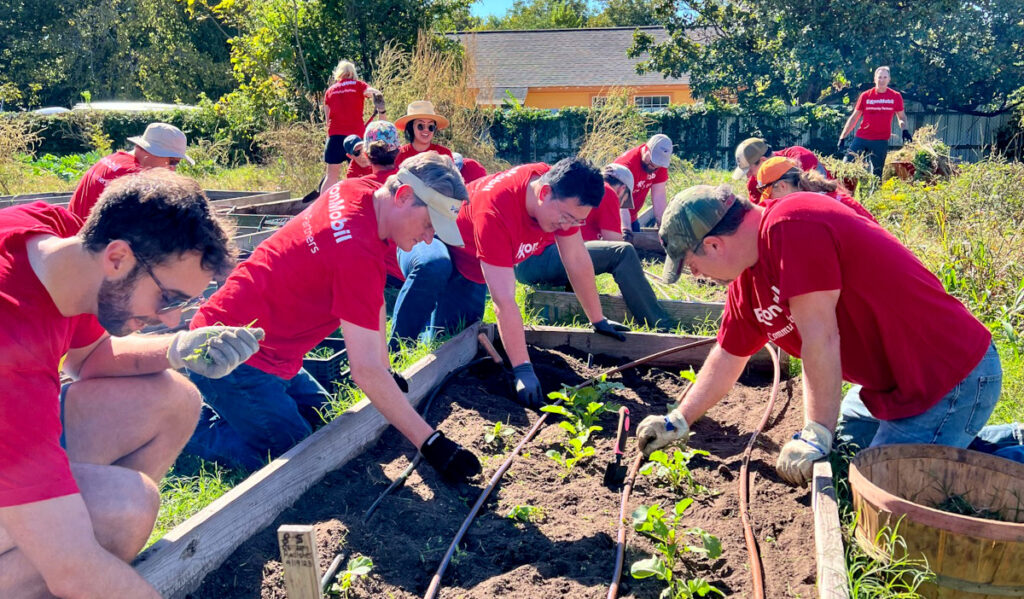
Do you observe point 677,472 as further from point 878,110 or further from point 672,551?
point 878,110

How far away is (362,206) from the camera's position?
3.36 m

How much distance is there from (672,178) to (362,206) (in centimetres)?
1066

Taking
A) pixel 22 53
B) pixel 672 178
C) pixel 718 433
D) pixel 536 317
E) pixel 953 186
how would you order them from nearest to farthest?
1. pixel 718 433
2. pixel 536 317
3. pixel 953 186
4. pixel 672 178
5. pixel 22 53

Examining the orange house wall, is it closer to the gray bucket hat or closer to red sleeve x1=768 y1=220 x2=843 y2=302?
the gray bucket hat

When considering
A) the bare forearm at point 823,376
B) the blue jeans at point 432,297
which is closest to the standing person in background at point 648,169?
the blue jeans at point 432,297

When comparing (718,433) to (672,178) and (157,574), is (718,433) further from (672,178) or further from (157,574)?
(672,178)

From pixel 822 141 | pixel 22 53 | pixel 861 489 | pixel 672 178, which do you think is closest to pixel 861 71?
pixel 822 141

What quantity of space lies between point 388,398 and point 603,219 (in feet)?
12.1

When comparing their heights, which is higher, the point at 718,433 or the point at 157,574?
the point at 157,574

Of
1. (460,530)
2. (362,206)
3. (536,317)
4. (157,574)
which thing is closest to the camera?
(157,574)

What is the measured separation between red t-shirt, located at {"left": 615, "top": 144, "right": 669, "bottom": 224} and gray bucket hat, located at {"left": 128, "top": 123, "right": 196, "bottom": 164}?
3.98 m

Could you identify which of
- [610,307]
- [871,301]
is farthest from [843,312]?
[610,307]

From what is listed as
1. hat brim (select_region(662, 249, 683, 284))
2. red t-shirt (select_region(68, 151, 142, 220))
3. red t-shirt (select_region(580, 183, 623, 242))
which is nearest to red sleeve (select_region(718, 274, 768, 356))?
hat brim (select_region(662, 249, 683, 284))

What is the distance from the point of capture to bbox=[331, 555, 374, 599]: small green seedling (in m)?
2.61
